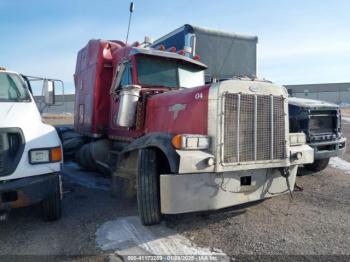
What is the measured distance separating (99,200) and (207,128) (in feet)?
8.66

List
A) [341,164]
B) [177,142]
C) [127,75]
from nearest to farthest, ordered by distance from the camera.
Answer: [177,142] → [127,75] → [341,164]

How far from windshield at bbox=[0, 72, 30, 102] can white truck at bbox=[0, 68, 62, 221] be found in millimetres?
107

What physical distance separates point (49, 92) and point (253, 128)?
3.70 meters

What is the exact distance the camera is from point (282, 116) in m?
4.64

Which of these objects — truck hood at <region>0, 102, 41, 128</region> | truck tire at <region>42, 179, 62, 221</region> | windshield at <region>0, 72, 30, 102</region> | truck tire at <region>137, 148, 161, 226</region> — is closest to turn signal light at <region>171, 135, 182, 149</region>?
truck tire at <region>137, 148, 161, 226</region>

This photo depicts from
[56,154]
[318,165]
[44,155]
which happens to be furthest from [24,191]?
[318,165]

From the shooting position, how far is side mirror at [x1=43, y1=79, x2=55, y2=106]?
19.9 ft

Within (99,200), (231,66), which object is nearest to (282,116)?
(99,200)

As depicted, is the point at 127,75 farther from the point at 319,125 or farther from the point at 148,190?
the point at 319,125

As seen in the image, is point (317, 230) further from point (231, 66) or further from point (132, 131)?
point (231, 66)

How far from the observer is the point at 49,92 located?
6105mm

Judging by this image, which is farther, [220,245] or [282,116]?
[282,116]

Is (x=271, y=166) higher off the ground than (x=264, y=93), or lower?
lower

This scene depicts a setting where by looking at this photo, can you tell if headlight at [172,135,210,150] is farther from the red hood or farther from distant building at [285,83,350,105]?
distant building at [285,83,350,105]
